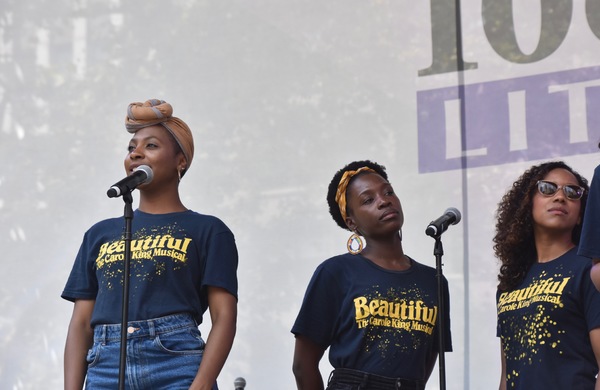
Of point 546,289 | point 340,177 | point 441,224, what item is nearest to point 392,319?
point 441,224

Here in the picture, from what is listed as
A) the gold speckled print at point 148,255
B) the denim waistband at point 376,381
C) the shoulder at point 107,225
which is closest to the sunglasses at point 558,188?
the denim waistband at point 376,381

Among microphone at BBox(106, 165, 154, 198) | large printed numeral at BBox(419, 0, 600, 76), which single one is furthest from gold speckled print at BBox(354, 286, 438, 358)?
large printed numeral at BBox(419, 0, 600, 76)

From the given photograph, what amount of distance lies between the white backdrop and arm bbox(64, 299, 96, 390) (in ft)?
4.03

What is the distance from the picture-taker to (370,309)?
11.9ft

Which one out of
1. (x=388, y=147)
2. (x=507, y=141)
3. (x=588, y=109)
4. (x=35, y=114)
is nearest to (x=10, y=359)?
(x=35, y=114)

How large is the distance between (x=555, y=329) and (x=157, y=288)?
1241 millimetres

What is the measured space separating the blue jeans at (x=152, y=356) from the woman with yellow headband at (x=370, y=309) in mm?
558

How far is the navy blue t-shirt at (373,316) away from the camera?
359 centimetres

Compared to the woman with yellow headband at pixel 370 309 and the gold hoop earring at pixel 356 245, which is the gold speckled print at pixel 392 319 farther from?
the gold hoop earring at pixel 356 245

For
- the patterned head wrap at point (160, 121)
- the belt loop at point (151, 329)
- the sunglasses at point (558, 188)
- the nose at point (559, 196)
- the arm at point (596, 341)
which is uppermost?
the patterned head wrap at point (160, 121)

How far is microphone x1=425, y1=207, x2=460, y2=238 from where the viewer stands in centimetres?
341

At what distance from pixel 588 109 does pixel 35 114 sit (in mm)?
2689

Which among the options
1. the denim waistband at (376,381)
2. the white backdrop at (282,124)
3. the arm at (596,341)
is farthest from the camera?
the white backdrop at (282,124)

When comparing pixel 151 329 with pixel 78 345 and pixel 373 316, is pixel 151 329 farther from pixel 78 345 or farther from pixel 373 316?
pixel 373 316
